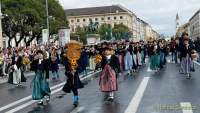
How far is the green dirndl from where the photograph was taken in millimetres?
13672

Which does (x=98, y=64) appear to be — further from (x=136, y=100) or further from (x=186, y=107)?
(x=186, y=107)

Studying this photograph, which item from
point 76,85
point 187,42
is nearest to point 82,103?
point 76,85

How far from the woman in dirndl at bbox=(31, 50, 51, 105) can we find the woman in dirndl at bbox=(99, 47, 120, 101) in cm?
154

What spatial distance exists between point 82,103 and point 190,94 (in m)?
3.24

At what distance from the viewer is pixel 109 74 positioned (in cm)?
1392

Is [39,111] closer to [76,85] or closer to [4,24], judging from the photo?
[76,85]

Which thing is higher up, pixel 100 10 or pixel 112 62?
pixel 100 10

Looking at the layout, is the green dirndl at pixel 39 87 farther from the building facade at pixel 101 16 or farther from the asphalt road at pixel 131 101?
the building facade at pixel 101 16

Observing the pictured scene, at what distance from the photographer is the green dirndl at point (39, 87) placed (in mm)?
13672

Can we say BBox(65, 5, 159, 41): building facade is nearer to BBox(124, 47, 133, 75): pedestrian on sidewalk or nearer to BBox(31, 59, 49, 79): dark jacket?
BBox(124, 47, 133, 75): pedestrian on sidewalk

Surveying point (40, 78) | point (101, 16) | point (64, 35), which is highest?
point (101, 16)

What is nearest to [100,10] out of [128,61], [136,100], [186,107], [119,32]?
[119,32]

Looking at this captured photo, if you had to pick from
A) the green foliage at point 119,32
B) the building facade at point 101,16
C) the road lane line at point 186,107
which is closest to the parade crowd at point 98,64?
the road lane line at point 186,107

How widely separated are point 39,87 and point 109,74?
6.46 ft
